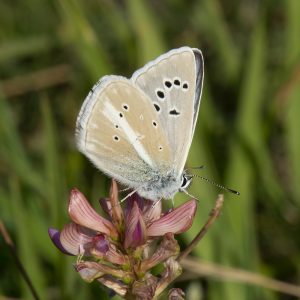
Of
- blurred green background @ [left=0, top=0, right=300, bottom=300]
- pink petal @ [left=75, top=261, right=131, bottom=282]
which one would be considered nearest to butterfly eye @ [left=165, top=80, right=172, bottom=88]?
pink petal @ [left=75, top=261, right=131, bottom=282]

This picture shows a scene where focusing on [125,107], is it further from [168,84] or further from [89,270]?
[89,270]

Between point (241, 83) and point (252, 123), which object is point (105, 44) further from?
point (252, 123)

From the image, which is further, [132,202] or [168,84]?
[168,84]

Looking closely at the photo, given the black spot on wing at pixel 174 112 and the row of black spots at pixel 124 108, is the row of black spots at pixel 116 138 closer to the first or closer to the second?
the row of black spots at pixel 124 108

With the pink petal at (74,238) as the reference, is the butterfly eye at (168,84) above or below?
above

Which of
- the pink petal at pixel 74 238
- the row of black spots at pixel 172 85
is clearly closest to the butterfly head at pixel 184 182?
the row of black spots at pixel 172 85

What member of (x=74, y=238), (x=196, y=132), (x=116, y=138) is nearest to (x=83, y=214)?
(x=74, y=238)

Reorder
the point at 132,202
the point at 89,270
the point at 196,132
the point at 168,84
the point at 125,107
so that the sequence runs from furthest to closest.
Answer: the point at 196,132 → the point at 125,107 → the point at 168,84 → the point at 132,202 → the point at 89,270
